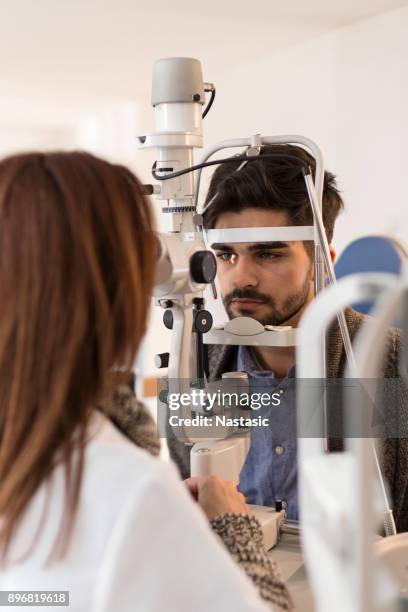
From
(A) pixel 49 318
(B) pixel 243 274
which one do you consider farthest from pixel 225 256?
(A) pixel 49 318

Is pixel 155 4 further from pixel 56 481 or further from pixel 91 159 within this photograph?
pixel 56 481

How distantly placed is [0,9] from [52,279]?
2588mm

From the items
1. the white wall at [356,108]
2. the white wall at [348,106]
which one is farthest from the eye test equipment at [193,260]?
the white wall at [356,108]

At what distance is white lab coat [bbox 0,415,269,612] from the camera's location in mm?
717

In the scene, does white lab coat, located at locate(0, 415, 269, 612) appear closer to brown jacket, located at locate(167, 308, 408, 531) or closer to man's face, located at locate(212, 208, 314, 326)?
brown jacket, located at locate(167, 308, 408, 531)

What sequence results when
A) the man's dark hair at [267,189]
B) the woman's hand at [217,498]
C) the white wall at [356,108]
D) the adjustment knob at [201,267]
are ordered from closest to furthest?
the woman's hand at [217,498]
the adjustment knob at [201,267]
the man's dark hair at [267,189]
the white wall at [356,108]

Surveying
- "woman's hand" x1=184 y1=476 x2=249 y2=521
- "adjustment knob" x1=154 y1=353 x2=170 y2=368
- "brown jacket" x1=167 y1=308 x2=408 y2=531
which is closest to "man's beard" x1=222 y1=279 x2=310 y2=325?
"brown jacket" x1=167 y1=308 x2=408 y2=531

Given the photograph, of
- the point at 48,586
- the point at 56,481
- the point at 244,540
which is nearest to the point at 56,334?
the point at 56,481

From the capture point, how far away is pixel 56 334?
76 cm

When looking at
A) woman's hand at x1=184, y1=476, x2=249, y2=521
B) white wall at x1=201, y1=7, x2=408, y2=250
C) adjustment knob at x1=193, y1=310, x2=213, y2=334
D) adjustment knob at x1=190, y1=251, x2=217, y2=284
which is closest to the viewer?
woman's hand at x1=184, y1=476, x2=249, y2=521

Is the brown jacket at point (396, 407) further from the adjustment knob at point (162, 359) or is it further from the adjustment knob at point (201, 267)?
the adjustment knob at point (201, 267)

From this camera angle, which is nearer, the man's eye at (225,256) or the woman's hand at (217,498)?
the woman's hand at (217,498)

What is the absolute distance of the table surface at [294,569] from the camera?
112cm

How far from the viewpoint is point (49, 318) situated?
0.76m
